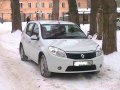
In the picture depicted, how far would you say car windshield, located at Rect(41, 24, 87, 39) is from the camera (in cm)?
1112

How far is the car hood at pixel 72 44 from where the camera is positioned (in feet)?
32.7

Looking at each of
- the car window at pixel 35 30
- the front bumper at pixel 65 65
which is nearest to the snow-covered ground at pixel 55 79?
the front bumper at pixel 65 65

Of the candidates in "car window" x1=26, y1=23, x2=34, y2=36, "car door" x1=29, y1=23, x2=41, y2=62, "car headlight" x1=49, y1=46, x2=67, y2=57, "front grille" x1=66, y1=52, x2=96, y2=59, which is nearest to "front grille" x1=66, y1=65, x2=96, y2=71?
"front grille" x1=66, y1=52, x2=96, y2=59

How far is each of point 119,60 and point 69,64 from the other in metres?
2.99

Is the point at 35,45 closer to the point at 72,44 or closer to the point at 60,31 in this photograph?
the point at 60,31

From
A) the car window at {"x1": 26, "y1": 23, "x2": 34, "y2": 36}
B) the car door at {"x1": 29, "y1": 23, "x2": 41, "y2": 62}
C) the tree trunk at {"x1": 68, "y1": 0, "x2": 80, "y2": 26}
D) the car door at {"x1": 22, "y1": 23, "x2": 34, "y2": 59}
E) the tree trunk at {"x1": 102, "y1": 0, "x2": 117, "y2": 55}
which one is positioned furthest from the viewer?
the tree trunk at {"x1": 68, "y1": 0, "x2": 80, "y2": 26}

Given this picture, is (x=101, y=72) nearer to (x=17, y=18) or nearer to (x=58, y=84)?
(x=58, y=84)

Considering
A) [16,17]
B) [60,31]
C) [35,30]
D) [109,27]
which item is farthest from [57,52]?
[16,17]

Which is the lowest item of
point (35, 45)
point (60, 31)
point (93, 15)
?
point (35, 45)

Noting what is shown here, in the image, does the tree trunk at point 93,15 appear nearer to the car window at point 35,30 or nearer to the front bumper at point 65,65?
the car window at point 35,30

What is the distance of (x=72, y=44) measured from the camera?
10.3 m

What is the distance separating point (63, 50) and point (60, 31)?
1.62 meters

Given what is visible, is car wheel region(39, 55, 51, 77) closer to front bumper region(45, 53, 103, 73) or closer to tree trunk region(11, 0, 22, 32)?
front bumper region(45, 53, 103, 73)

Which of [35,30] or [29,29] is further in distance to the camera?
[29,29]
